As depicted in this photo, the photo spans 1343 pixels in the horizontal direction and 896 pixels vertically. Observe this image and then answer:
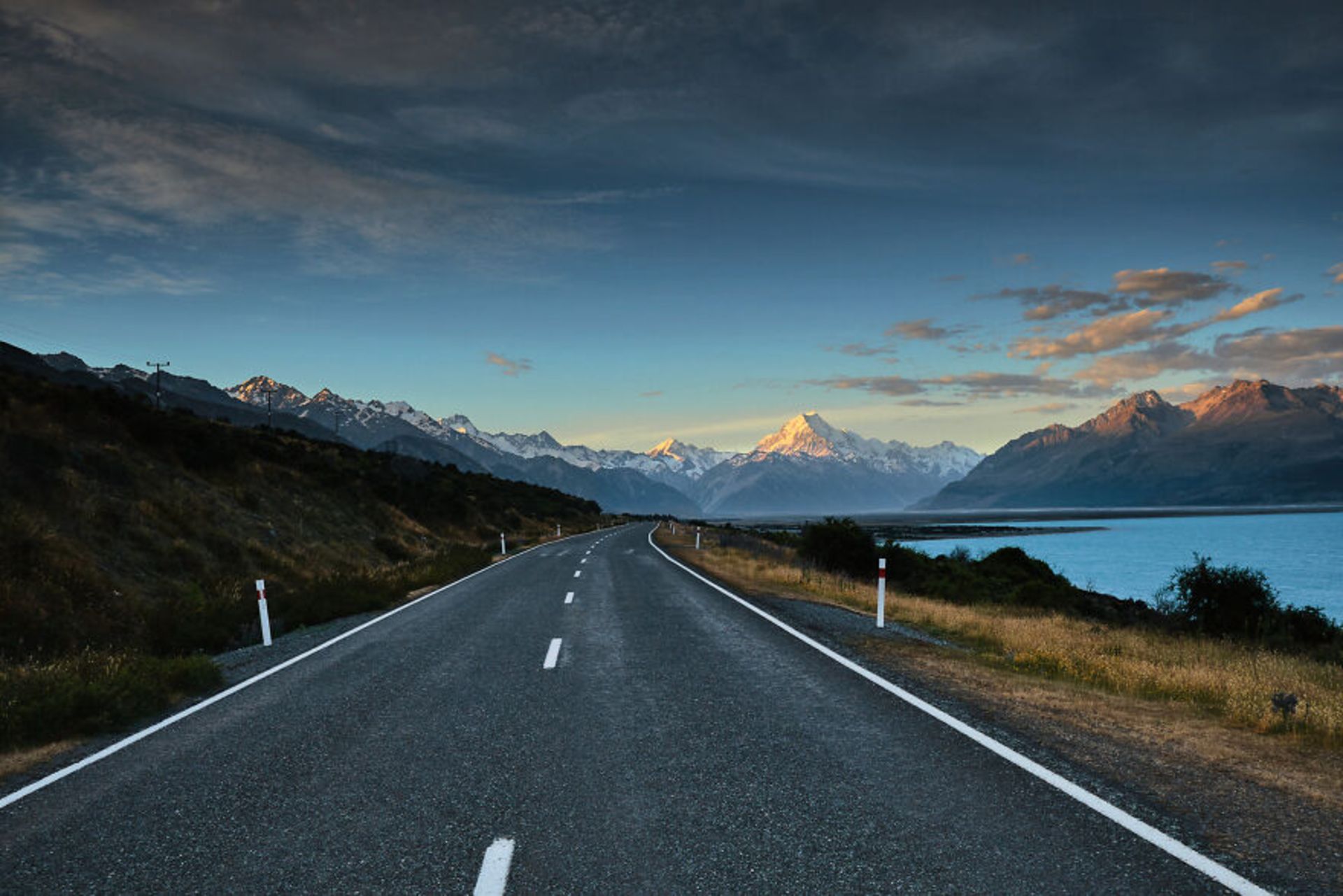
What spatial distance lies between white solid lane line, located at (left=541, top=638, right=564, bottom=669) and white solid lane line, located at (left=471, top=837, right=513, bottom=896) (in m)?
5.15

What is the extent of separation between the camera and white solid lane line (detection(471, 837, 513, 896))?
371cm

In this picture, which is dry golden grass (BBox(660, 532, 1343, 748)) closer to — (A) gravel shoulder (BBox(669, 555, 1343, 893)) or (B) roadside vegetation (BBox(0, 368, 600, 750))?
(A) gravel shoulder (BBox(669, 555, 1343, 893))

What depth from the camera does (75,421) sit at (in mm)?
22516

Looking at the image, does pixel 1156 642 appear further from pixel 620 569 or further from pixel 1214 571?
pixel 620 569

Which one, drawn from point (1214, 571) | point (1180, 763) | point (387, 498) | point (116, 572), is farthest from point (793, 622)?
point (387, 498)

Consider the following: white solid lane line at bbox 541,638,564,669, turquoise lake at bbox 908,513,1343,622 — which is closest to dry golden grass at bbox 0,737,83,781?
white solid lane line at bbox 541,638,564,669

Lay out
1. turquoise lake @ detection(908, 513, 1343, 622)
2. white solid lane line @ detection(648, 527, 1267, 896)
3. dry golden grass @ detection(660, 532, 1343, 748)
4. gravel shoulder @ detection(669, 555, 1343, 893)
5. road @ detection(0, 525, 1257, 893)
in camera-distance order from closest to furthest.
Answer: white solid lane line @ detection(648, 527, 1267, 896)
road @ detection(0, 525, 1257, 893)
gravel shoulder @ detection(669, 555, 1343, 893)
dry golden grass @ detection(660, 532, 1343, 748)
turquoise lake @ detection(908, 513, 1343, 622)

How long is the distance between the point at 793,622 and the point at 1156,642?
6.76 metres

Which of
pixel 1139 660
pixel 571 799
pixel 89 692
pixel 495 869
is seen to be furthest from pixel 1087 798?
pixel 89 692

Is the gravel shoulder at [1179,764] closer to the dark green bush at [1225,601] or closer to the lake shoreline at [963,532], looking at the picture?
the dark green bush at [1225,601]

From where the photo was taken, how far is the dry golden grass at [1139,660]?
7375mm

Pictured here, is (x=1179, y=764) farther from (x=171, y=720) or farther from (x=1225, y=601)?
(x=1225, y=601)

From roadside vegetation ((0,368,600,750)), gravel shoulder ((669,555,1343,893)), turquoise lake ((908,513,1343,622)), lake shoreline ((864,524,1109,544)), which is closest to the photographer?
gravel shoulder ((669,555,1343,893))

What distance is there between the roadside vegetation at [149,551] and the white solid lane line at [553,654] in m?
4.07
